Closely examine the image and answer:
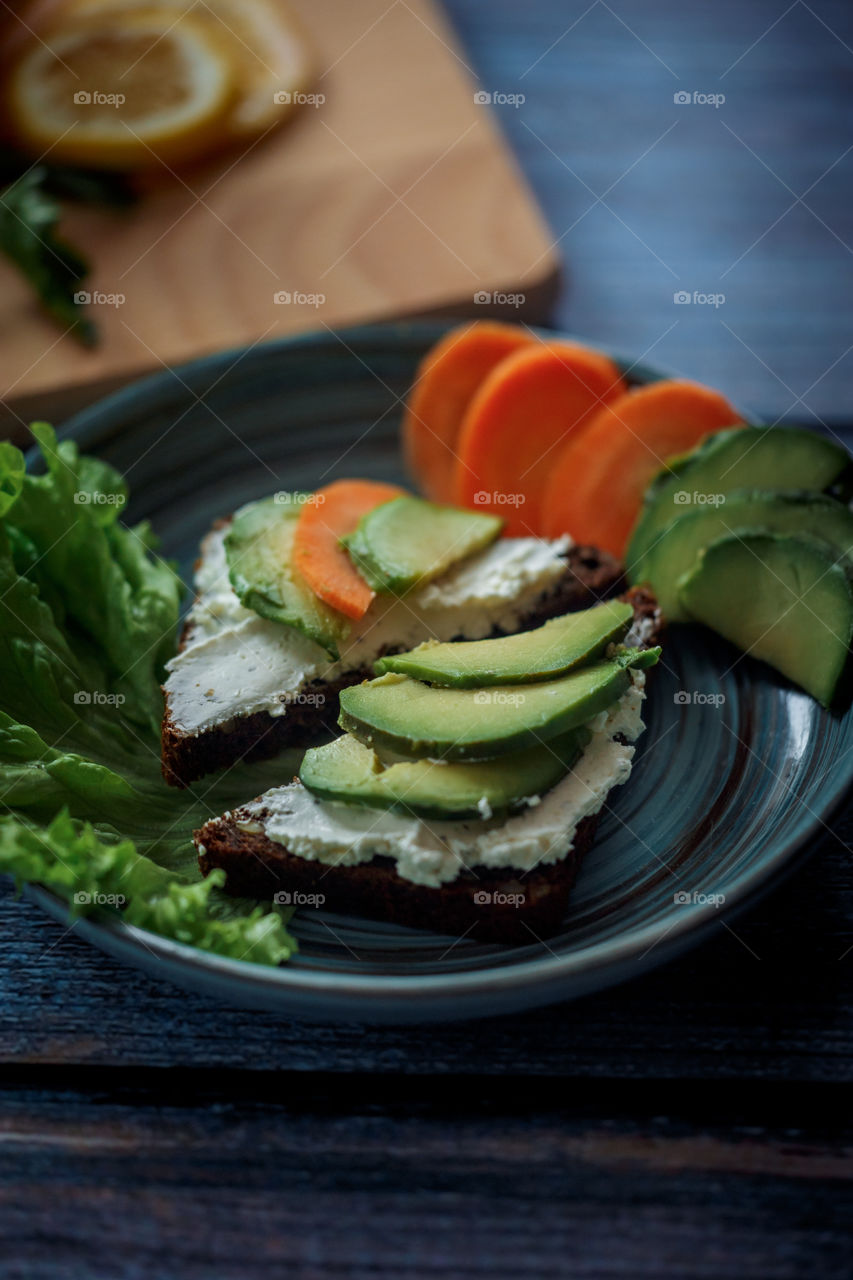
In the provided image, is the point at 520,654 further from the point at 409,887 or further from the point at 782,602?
the point at 782,602

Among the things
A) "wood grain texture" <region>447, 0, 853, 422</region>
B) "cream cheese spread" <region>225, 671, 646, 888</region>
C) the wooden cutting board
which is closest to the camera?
"cream cheese spread" <region>225, 671, 646, 888</region>

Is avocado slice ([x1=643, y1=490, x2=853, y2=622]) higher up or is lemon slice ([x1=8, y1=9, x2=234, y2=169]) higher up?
lemon slice ([x1=8, y1=9, x2=234, y2=169])

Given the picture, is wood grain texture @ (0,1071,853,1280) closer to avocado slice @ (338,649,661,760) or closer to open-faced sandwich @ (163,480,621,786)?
avocado slice @ (338,649,661,760)

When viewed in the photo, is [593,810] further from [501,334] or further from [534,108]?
[534,108]

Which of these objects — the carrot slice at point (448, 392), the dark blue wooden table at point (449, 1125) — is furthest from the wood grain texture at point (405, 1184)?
the carrot slice at point (448, 392)

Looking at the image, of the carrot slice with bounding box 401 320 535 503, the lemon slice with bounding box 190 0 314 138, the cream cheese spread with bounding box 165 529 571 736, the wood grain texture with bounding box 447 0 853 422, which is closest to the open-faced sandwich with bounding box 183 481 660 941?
the cream cheese spread with bounding box 165 529 571 736

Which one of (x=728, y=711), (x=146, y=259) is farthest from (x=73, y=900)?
(x=146, y=259)
